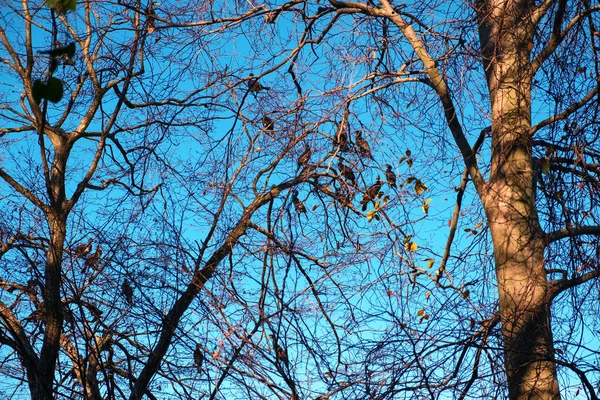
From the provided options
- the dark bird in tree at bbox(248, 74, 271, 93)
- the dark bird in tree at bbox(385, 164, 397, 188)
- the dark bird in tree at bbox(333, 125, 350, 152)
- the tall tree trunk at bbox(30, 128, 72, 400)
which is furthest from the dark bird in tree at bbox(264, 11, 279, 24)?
the tall tree trunk at bbox(30, 128, 72, 400)

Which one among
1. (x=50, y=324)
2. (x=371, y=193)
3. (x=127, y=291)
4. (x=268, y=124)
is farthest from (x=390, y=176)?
(x=50, y=324)

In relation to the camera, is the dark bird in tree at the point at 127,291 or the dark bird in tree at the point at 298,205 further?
the dark bird in tree at the point at 298,205

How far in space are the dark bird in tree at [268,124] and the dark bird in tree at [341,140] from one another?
1.98ft

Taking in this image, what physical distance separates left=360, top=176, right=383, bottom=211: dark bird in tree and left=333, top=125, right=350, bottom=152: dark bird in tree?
1.35 ft

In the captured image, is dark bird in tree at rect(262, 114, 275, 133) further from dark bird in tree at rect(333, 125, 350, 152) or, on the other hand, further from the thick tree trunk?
the thick tree trunk

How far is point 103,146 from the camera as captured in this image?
7879mm

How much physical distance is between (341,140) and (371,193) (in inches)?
22.7

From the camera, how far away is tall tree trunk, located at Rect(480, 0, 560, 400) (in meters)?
3.96

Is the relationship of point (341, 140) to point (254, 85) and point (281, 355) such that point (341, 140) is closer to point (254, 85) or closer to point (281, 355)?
point (254, 85)

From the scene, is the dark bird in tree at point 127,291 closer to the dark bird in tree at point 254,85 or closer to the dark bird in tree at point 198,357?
the dark bird in tree at point 198,357

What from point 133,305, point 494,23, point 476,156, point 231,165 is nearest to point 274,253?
point 231,165

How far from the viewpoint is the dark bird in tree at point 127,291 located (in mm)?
4757

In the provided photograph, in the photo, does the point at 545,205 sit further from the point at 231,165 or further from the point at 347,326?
the point at 231,165

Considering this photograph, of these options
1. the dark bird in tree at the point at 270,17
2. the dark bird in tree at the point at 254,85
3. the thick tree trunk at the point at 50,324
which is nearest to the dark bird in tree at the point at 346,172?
the dark bird in tree at the point at 254,85
